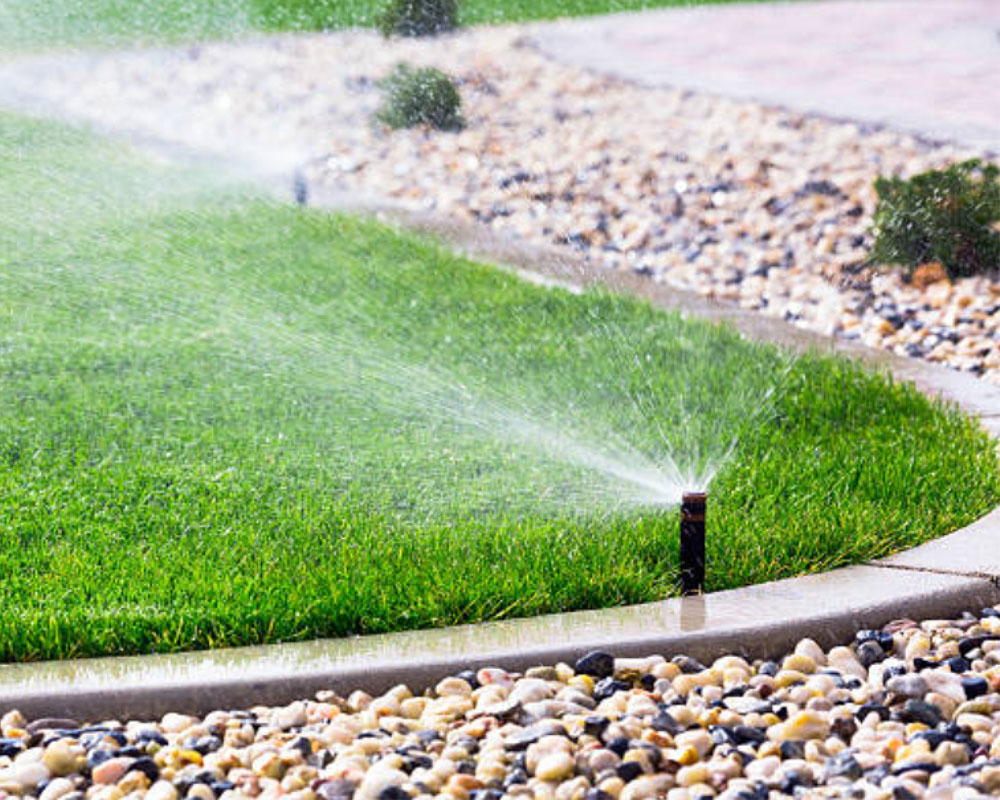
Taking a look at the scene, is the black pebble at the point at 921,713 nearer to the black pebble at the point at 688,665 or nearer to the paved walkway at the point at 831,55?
the black pebble at the point at 688,665

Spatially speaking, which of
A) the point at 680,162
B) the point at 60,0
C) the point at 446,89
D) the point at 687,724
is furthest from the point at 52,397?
the point at 60,0

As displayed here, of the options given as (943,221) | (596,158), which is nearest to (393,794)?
(943,221)

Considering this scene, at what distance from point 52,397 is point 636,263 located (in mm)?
3107

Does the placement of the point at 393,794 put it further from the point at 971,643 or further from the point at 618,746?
the point at 971,643

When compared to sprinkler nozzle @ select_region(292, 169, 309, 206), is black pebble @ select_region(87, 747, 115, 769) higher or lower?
lower

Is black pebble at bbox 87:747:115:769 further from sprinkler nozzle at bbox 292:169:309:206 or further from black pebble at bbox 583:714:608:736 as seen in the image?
sprinkler nozzle at bbox 292:169:309:206

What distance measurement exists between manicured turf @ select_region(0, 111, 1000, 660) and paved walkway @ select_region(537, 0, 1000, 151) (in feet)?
14.9

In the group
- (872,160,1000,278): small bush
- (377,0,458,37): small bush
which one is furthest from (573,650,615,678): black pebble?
(377,0,458,37): small bush

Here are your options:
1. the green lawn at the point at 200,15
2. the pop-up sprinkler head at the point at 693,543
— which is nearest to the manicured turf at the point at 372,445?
the pop-up sprinkler head at the point at 693,543

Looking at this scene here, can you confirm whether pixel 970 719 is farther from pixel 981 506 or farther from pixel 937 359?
pixel 937 359

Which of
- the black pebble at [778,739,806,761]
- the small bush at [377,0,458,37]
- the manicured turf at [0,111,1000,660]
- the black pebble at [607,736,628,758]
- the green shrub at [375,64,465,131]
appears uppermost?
the small bush at [377,0,458,37]

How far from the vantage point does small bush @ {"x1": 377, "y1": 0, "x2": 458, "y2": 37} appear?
1281 centimetres

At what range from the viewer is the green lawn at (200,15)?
1488cm

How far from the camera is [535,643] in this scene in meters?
3.20
